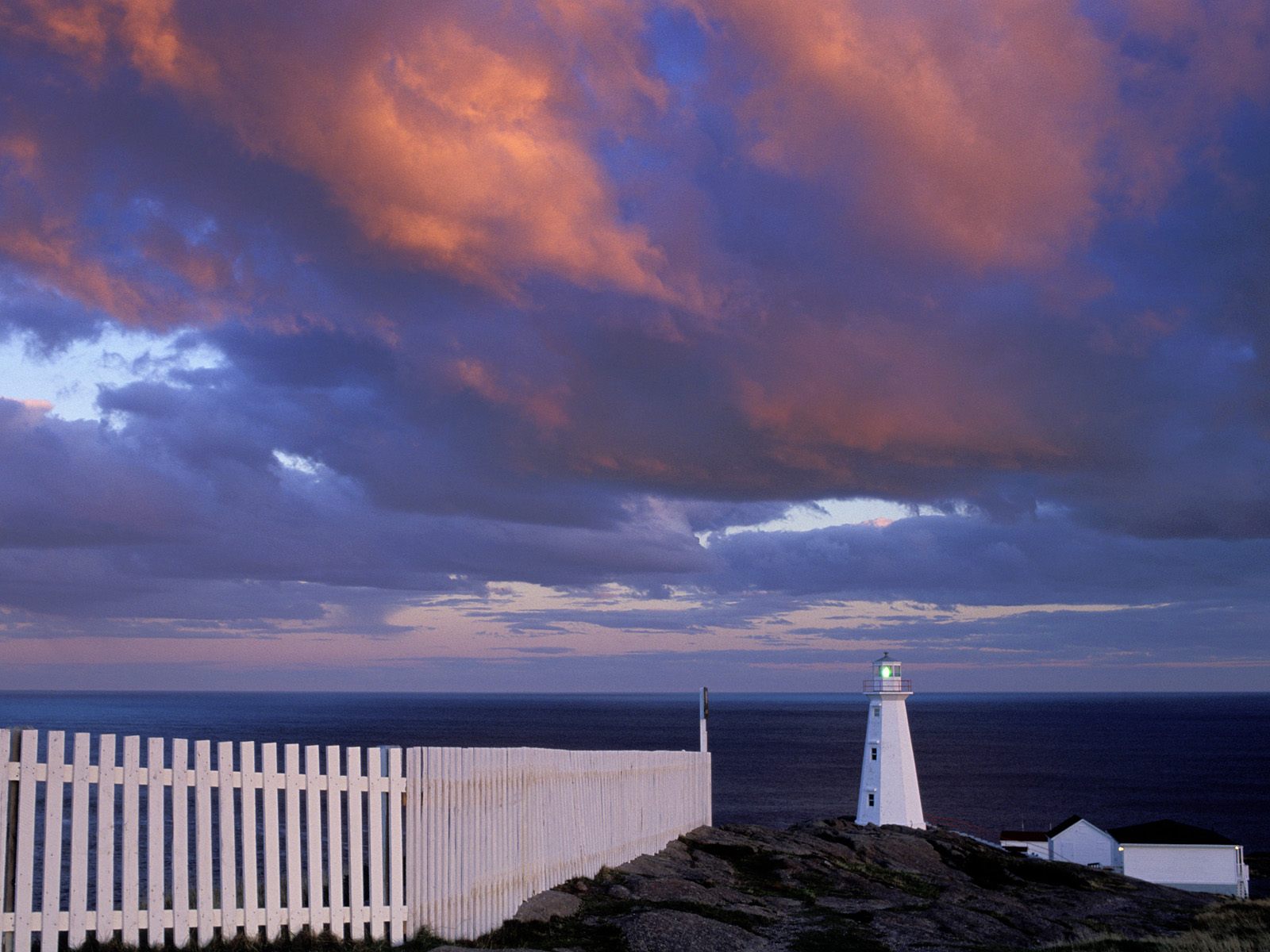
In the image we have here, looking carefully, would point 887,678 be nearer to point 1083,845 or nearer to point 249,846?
point 1083,845

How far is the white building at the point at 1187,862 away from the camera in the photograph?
145 ft

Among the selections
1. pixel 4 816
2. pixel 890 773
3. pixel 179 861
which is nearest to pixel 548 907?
pixel 179 861

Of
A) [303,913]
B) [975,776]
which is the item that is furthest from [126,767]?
[975,776]

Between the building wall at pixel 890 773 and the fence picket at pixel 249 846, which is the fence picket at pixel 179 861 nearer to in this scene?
the fence picket at pixel 249 846

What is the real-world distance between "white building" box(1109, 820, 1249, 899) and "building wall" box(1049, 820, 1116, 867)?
35.6 inches

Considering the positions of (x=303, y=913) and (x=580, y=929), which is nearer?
(x=303, y=913)

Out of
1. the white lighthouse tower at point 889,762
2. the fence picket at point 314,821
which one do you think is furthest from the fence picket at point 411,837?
the white lighthouse tower at point 889,762

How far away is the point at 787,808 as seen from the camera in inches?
2822

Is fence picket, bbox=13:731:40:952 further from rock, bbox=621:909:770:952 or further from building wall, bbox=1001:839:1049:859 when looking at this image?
building wall, bbox=1001:839:1049:859

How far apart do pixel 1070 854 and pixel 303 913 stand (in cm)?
4365

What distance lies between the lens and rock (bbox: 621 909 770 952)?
37.8 feet

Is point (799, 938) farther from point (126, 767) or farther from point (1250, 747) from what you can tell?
point (1250, 747)

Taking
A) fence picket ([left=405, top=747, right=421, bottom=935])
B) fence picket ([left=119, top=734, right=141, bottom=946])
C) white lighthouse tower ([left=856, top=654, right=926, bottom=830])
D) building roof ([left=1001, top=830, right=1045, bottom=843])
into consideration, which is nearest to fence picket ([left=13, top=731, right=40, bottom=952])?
fence picket ([left=119, top=734, right=141, bottom=946])

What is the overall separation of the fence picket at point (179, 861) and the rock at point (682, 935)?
427cm
